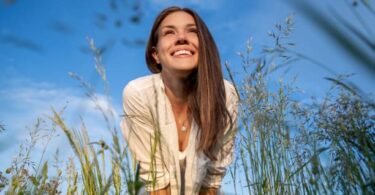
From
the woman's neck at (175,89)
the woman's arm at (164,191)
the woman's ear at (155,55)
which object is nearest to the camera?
the woman's arm at (164,191)

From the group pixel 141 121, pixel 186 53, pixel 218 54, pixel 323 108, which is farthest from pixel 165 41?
pixel 323 108

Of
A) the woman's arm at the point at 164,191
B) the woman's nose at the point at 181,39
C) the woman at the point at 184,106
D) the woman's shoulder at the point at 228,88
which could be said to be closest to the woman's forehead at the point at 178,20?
the woman at the point at 184,106

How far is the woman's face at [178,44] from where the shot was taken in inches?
116

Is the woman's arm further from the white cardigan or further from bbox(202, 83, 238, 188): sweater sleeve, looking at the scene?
bbox(202, 83, 238, 188): sweater sleeve

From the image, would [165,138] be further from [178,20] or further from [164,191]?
[178,20]

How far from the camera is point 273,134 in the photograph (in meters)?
2.39

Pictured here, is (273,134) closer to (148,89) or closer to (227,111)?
(227,111)

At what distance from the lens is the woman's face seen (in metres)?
2.95

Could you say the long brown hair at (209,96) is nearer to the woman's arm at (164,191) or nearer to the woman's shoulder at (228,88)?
the woman's shoulder at (228,88)

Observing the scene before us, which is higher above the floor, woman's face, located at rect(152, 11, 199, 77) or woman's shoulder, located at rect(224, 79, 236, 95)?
woman's face, located at rect(152, 11, 199, 77)

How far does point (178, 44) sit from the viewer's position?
2.96 m

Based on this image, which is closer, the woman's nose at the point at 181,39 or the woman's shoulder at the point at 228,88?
the woman's nose at the point at 181,39

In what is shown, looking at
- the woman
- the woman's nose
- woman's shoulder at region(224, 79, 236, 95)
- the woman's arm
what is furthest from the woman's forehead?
the woman's arm

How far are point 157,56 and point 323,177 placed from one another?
5.91ft
